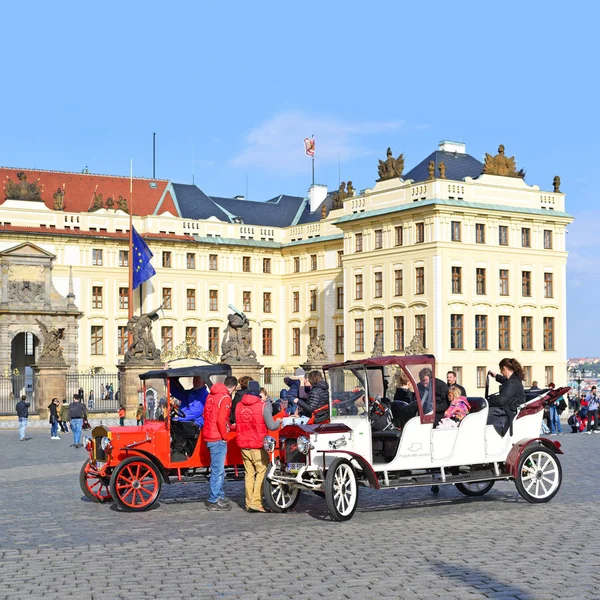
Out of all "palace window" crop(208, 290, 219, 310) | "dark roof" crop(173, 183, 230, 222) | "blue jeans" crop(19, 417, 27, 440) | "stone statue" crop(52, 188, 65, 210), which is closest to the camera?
"blue jeans" crop(19, 417, 27, 440)

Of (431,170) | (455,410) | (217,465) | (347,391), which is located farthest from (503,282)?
(217,465)

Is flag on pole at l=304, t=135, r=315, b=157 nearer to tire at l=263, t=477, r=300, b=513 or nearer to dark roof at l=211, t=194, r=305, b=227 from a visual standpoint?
dark roof at l=211, t=194, r=305, b=227

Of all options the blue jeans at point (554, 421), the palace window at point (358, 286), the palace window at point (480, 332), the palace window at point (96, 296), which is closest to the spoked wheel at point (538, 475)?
the blue jeans at point (554, 421)

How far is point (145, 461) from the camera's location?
1502cm

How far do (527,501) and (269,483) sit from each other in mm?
3431

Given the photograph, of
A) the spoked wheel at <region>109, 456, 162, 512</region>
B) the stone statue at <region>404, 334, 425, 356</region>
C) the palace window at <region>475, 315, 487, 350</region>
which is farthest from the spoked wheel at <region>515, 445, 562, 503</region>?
the palace window at <region>475, 315, 487, 350</region>

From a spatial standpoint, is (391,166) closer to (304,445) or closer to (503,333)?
(503,333)

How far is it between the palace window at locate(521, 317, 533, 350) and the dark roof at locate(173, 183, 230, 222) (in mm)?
23303

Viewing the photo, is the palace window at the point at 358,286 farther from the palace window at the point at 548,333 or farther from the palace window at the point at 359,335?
the palace window at the point at 548,333

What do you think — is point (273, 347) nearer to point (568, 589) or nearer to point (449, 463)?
point (449, 463)

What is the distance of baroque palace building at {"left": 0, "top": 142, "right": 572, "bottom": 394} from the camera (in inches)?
2404

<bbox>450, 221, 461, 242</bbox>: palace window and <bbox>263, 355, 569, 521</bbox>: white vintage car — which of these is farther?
<bbox>450, 221, 461, 242</bbox>: palace window

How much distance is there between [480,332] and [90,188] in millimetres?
29707

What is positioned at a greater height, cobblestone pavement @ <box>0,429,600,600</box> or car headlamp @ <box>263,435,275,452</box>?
car headlamp @ <box>263,435,275,452</box>
